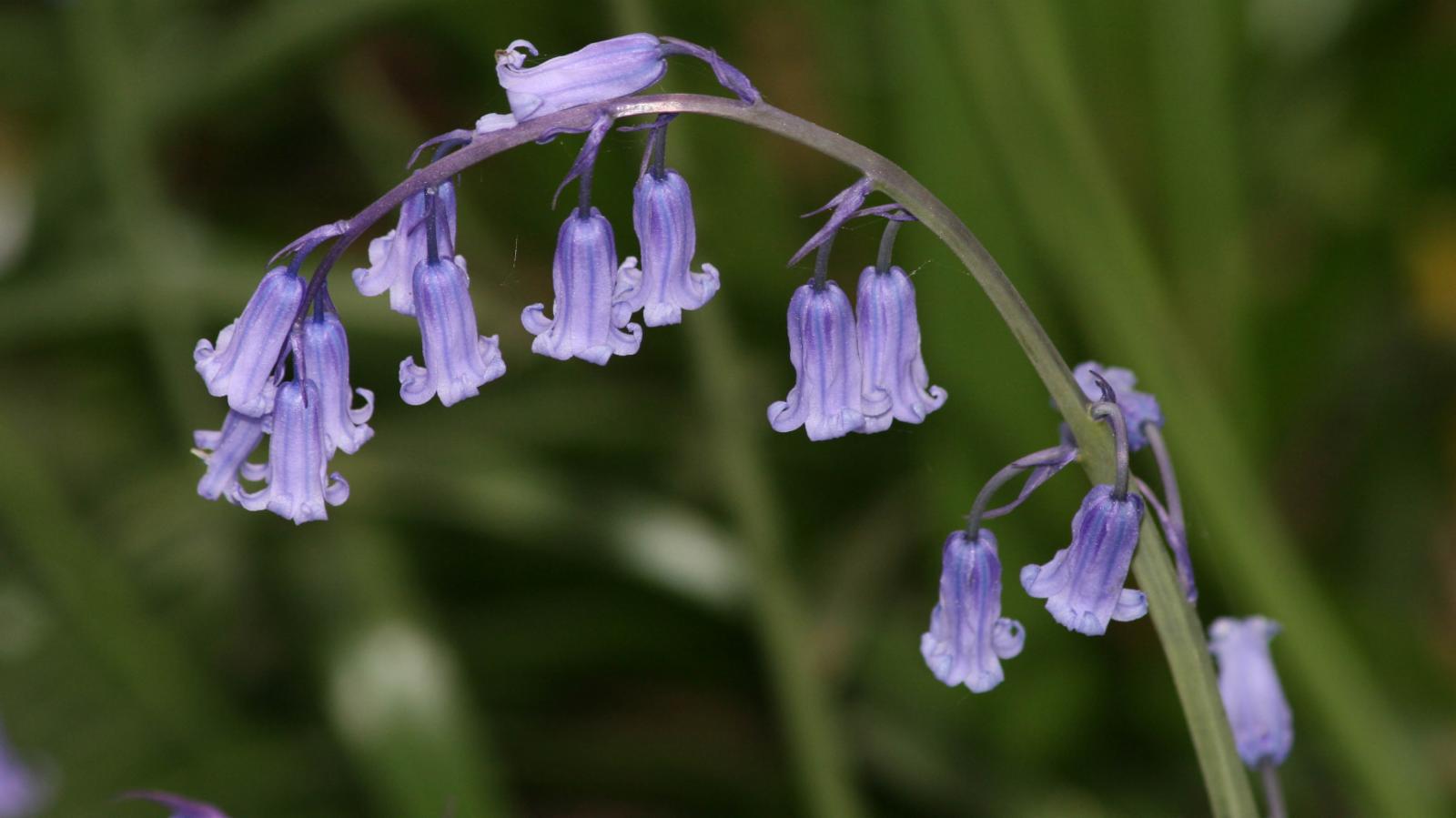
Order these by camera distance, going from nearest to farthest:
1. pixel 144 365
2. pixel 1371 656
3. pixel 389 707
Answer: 1. pixel 389 707
2. pixel 1371 656
3. pixel 144 365

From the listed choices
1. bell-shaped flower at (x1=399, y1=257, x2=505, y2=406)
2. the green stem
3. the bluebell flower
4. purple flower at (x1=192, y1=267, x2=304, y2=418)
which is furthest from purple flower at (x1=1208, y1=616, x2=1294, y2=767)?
the bluebell flower

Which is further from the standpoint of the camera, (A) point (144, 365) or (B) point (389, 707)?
(A) point (144, 365)

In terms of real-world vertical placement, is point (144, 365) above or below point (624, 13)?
above

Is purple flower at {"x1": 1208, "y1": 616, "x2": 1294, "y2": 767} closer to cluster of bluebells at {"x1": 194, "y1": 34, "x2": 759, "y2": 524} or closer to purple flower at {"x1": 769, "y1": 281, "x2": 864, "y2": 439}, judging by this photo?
purple flower at {"x1": 769, "y1": 281, "x2": 864, "y2": 439}

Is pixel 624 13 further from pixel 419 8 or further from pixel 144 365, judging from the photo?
pixel 144 365

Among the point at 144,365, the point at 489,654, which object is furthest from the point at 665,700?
the point at 144,365

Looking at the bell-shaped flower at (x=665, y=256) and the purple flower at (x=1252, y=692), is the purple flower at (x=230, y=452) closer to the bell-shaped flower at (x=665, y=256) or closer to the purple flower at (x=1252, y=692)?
the bell-shaped flower at (x=665, y=256)
